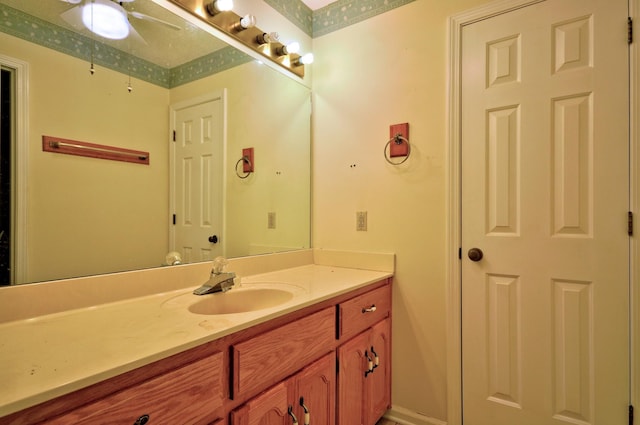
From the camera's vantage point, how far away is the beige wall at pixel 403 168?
5.32ft

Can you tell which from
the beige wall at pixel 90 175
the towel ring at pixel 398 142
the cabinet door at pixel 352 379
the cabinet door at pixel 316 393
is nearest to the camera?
the beige wall at pixel 90 175

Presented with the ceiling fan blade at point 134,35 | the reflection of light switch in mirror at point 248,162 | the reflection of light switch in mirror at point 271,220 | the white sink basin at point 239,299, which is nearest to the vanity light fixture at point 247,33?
the ceiling fan blade at point 134,35

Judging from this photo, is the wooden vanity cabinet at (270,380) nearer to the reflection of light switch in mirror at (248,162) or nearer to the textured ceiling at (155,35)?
the reflection of light switch in mirror at (248,162)

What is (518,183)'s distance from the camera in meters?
1.44

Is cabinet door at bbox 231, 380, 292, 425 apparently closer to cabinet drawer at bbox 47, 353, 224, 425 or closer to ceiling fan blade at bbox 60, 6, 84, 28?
cabinet drawer at bbox 47, 353, 224, 425

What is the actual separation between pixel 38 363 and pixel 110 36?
108 cm

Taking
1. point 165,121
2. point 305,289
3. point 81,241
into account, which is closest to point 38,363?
point 81,241

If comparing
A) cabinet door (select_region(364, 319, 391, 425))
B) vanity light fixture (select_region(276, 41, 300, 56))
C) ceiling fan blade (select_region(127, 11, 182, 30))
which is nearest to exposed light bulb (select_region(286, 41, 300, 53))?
vanity light fixture (select_region(276, 41, 300, 56))

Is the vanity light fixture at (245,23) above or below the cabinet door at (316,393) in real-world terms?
above

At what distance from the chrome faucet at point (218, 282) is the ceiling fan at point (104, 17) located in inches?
36.4

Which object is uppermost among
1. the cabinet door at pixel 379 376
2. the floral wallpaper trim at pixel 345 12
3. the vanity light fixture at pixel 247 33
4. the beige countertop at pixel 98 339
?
the floral wallpaper trim at pixel 345 12

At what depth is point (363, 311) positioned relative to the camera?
58.4 inches

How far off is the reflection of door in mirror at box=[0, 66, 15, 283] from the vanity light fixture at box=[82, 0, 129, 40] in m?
0.31

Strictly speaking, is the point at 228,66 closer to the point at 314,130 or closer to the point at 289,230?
the point at 314,130
